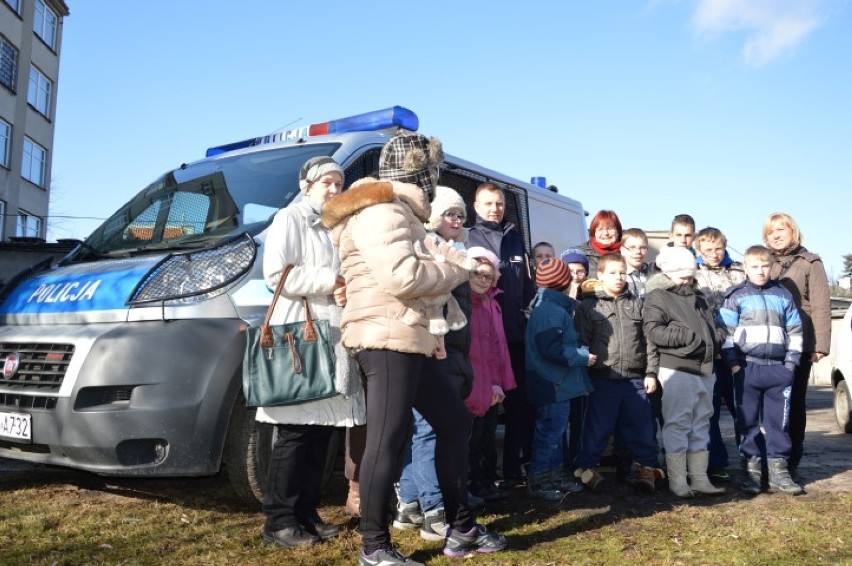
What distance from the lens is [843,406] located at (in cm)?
844

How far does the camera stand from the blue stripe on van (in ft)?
12.9

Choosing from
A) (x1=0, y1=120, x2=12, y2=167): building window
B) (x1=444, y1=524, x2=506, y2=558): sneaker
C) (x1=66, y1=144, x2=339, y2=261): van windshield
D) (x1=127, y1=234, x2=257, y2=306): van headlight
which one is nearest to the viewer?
(x1=444, y1=524, x2=506, y2=558): sneaker

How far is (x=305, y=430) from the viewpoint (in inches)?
142

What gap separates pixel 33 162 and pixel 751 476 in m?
30.0

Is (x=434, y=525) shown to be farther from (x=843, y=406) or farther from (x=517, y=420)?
(x=843, y=406)

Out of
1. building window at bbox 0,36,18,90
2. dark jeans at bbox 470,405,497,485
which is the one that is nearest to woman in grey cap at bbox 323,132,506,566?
dark jeans at bbox 470,405,497,485

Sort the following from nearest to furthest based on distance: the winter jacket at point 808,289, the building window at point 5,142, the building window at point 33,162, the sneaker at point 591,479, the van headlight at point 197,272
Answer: the van headlight at point 197,272 < the sneaker at point 591,479 < the winter jacket at point 808,289 < the building window at point 5,142 < the building window at point 33,162

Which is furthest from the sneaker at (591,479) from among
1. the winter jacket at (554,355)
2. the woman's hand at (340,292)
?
the woman's hand at (340,292)

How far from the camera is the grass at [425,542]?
11.4ft

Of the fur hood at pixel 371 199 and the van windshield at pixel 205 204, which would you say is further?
the van windshield at pixel 205 204

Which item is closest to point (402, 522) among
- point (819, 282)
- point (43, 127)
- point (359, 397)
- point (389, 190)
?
point (359, 397)

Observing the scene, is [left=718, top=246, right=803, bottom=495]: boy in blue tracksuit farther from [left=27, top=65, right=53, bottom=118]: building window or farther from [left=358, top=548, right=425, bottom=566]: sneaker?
[left=27, top=65, right=53, bottom=118]: building window

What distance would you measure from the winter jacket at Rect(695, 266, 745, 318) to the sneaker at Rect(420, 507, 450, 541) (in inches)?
116

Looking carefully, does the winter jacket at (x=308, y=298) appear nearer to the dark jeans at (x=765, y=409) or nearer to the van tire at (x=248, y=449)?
the van tire at (x=248, y=449)
